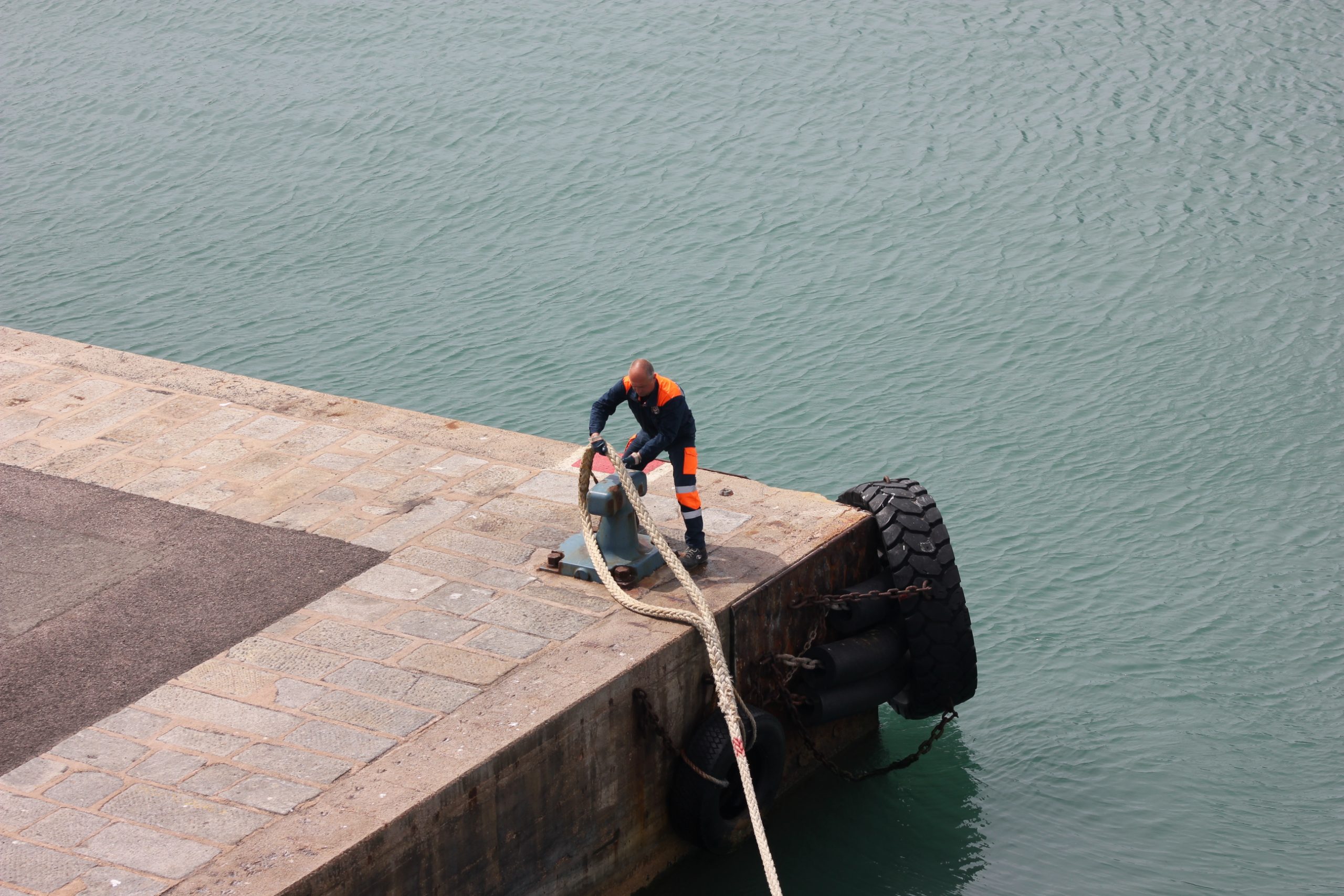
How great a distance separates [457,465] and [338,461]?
0.86 m

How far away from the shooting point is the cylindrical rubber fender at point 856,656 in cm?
982

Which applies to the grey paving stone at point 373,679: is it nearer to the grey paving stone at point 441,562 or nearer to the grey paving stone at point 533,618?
the grey paving stone at point 533,618

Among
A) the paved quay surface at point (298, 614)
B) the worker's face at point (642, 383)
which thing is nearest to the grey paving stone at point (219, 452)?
the paved quay surface at point (298, 614)

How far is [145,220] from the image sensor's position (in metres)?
21.8

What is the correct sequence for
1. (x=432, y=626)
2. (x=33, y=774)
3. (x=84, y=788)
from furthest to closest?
1. (x=432, y=626)
2. (x=33, y=774)
3. (x=84, y=788)

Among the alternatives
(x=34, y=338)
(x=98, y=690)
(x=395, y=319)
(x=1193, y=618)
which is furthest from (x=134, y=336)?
(x=1193, y=618)

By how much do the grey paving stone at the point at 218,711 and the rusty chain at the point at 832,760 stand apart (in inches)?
125

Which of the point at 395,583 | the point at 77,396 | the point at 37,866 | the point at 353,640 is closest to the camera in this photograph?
the point at 37,866

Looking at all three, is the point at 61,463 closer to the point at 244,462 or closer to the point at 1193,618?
the point at 244,462

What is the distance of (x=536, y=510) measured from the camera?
10.4 m

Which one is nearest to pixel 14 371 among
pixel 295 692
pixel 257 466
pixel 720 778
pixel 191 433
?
pixel 191 433

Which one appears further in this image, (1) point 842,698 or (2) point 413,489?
(2) point 413,489

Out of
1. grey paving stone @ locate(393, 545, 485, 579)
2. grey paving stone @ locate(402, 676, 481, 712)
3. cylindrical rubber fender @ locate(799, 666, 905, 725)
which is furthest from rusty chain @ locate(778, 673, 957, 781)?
grey paving stone @ locate(402, 676, 481, 712)

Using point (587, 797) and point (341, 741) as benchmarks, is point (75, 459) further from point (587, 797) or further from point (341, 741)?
point (587, 797)
